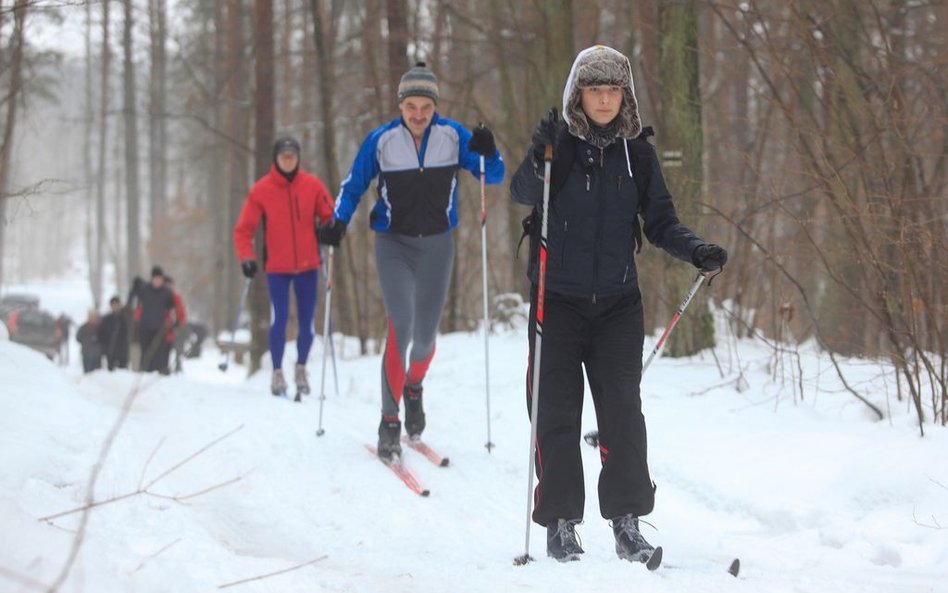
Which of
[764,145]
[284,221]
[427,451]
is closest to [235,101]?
[284,221]

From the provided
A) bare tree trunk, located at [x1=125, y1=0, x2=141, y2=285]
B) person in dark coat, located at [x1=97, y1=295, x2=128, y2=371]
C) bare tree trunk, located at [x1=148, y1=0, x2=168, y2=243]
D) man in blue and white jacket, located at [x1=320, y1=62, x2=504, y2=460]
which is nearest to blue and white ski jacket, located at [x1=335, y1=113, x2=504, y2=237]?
man in blue and white jacket, located at [x1=320, y1=62, x2=504, y2=460]

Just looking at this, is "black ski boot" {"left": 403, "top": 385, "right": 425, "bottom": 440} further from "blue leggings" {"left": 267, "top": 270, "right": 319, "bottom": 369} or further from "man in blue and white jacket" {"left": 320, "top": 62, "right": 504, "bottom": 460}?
"blue leggings" {"left": 267, "top": 270, "right": 319, "bottom": 369}

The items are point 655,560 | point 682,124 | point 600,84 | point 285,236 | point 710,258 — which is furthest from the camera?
point 285,236

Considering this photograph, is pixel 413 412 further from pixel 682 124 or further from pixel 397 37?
pixel 397 37

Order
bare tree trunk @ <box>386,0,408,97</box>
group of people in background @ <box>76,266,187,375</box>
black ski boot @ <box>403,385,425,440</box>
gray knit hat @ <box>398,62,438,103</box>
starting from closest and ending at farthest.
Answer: gray knit hat @ <box>398,62,438,103</box> < black ski boot @ <box>403,385,425,440</box> < bare tree trunk @ <box>386,0,408,97</box> < group of people in background @ <box>76,266,187,375</box>

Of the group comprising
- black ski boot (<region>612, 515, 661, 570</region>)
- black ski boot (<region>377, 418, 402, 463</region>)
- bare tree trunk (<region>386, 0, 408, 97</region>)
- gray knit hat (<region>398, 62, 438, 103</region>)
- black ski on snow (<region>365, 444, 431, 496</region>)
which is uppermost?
bare tree trunk (<region>386, 0, 408, 97</region>)

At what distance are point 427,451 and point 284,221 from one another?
3.15 meters

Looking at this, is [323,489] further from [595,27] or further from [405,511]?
[595,27]

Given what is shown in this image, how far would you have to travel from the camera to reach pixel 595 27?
500 inches

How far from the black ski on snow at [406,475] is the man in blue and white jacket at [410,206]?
8 centimetres

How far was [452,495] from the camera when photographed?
529cm

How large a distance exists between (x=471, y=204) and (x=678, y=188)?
7815mm

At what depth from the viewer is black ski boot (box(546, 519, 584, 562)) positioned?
375 cm

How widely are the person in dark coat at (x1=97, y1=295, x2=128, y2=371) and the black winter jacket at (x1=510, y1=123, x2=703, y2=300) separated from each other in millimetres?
11920
